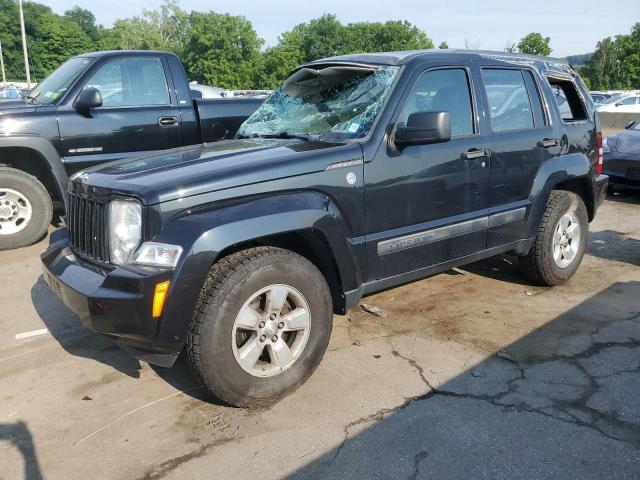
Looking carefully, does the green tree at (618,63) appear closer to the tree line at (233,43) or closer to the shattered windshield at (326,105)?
the tree line at (233,43)

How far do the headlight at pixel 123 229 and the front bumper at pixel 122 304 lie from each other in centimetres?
11

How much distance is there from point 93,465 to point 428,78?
3.04m

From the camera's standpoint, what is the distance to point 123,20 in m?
82.6

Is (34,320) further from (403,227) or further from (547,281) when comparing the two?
(547,281)

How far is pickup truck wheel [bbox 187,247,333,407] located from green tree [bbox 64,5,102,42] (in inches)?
4658

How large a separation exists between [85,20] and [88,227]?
126 m

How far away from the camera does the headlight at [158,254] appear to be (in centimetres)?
275

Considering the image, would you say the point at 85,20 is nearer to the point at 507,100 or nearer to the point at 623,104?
the point at 623,104

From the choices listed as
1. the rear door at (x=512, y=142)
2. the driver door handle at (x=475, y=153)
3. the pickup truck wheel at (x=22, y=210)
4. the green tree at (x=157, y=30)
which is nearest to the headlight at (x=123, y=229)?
the driver door handle at (x=475, y=153)

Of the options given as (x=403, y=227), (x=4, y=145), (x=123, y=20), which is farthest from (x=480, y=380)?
(x=123, y=20)

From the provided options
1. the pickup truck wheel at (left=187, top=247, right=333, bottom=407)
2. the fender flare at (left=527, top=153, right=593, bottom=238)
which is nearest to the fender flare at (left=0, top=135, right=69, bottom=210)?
the pickup truck wheel at (left=187, top=247, right=333, bottom=407)

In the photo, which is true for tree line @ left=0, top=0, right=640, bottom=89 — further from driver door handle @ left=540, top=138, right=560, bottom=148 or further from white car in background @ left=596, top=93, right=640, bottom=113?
driver door handle @ left=540, top=138, right=560, bottom=148

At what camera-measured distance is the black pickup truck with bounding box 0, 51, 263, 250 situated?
19.6ft

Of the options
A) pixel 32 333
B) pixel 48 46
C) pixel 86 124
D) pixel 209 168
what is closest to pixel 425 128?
pixel 209 168
